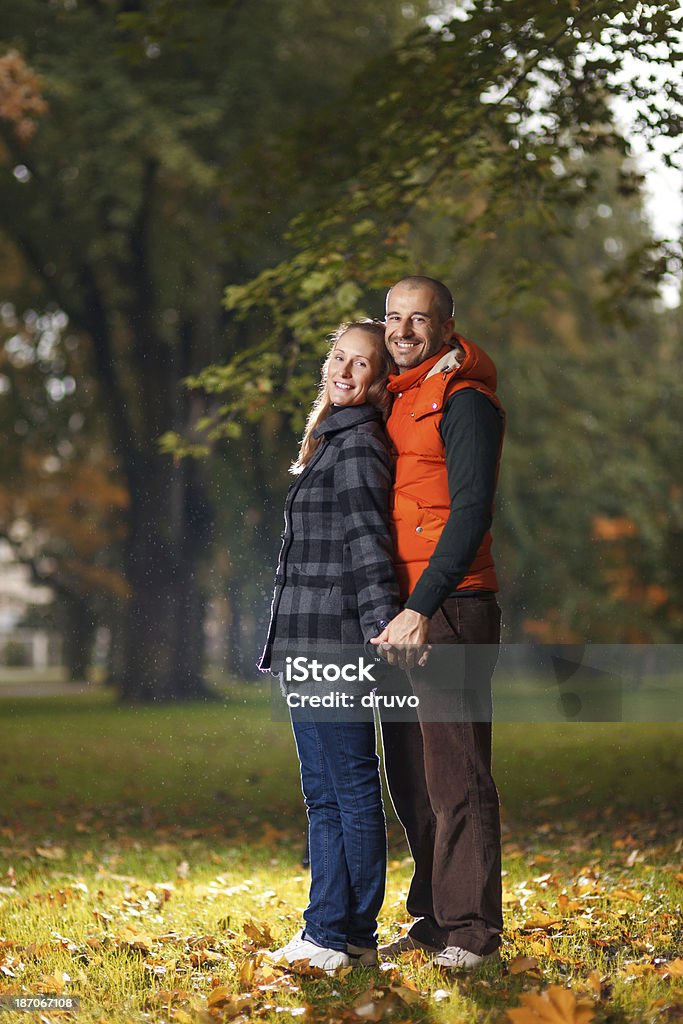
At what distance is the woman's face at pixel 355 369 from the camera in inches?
141

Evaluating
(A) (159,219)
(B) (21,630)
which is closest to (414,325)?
(A) (159,219)

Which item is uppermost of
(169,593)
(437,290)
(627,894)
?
(437,290)

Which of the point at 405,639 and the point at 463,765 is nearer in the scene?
the point at 405,639

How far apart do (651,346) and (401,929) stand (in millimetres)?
16320

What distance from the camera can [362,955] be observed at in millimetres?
3660

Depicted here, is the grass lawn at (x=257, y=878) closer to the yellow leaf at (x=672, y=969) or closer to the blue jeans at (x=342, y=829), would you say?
the yellow leaf at (x=672, y=969)

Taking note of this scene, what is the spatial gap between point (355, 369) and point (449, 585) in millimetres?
747

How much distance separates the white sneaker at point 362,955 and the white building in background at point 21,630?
Result: 48.8 feet

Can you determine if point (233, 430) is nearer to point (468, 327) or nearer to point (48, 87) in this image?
point (48, 87)

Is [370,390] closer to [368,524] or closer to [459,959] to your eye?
[368,524]

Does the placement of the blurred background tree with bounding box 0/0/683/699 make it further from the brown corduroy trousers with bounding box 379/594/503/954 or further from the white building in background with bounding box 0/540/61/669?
the brown corduroy trousers with bounding box 379/594/503/954

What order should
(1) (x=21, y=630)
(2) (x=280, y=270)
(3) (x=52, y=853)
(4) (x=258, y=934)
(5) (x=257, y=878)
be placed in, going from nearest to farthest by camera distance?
(4) (x=258, y=934)
(5) (x=257, y=878)
(2) (x=280, y=270)
(3) (x=52, y=853)
(1) (x=21, y=630)

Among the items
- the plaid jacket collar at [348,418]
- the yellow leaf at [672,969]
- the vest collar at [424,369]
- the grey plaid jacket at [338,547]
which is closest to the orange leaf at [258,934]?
the grey plaid jacket at [338,547]

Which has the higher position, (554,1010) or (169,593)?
(169,593)
